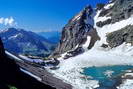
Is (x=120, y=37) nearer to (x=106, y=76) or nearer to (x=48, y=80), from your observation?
(x=106, y=76)

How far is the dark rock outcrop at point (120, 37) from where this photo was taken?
7099 inches

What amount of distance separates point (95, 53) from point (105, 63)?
26304 millimetres

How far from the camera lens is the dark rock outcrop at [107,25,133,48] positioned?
18032cm

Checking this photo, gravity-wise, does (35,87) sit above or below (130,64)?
below

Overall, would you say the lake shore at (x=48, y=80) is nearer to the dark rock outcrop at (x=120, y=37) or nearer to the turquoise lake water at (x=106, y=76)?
the turquoise lake water at (x=106, y=76)

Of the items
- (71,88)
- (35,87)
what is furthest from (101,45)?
(35,87)

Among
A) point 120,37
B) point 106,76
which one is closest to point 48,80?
point 106,76

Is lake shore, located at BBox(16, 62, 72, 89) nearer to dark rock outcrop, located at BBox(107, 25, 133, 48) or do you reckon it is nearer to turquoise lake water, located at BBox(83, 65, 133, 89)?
turquoise lake water, located at BBox(83, 65, 133, 89)

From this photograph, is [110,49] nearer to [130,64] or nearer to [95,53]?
[95,53]

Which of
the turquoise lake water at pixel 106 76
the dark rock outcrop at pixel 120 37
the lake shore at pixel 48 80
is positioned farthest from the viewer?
the dark rock outcrop at pixel 120 37

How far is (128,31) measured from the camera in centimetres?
18562

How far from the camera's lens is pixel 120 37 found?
185125 millimetres

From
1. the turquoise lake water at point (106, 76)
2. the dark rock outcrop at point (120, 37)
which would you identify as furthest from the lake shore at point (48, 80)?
the dark rock outcrop at point (120, 37)

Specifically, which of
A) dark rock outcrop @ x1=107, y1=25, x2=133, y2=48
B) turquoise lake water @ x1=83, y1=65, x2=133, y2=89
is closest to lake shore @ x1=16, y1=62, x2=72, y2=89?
turquoise lake water @ x1=83, y1=65, x2=133, y2=89
